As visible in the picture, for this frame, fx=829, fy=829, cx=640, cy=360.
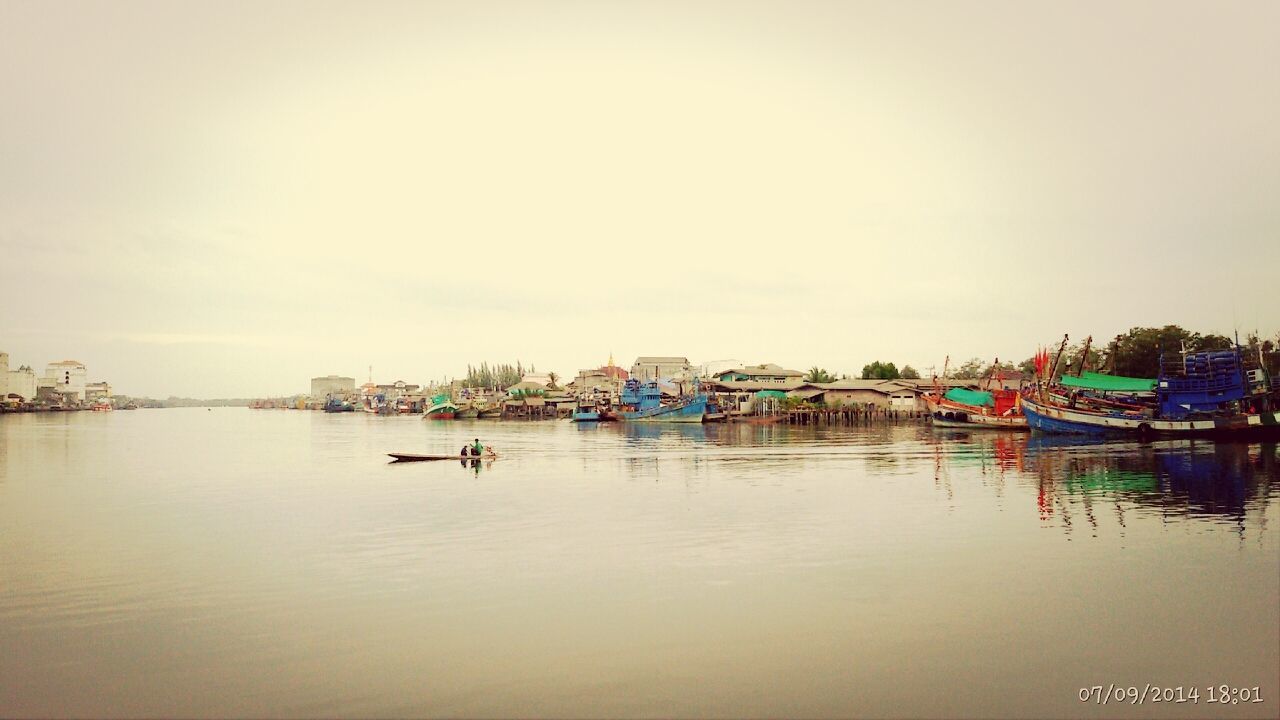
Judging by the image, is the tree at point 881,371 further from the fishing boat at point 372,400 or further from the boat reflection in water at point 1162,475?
the fishing boat at point 372,400

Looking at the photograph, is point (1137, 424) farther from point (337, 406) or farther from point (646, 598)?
point (337, 406)

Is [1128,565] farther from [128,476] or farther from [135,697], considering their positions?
[128,476]

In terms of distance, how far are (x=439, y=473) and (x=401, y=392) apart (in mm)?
149898

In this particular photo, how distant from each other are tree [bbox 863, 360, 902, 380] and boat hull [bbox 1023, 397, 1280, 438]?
1697 inches

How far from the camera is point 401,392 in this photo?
179 meters

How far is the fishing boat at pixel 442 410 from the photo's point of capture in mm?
118750

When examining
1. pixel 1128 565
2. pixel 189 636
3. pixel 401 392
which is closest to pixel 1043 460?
pixel 1128 565

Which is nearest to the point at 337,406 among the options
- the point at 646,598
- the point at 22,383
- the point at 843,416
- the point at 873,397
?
the point at 22,383

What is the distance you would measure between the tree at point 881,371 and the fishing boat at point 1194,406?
4795 cm

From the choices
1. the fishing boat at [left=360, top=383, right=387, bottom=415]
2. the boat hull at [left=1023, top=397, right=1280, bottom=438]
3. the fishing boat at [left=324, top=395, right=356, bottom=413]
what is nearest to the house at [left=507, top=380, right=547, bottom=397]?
the fishing boat at [left=360, top=383, right=387, bottom=415]

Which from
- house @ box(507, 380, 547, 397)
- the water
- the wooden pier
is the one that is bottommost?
the water

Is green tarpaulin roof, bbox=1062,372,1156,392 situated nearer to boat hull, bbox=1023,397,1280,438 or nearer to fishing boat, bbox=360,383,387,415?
boat hull, bbox=1023,397,1280,438

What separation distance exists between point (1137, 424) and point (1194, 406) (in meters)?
3.25

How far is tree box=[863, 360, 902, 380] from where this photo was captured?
4055 inches
